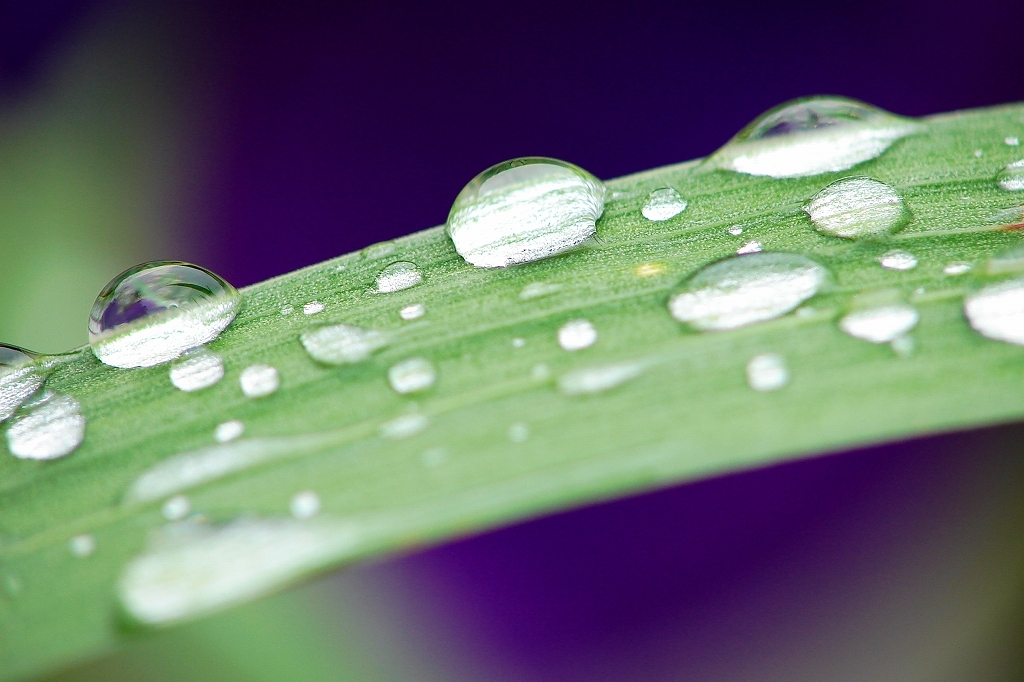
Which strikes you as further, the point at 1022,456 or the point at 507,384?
the point at 1022,456

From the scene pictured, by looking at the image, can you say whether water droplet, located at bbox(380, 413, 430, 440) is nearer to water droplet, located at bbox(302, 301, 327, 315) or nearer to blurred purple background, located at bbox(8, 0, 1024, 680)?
water droplet, located at bbox(302, 301, 327, 315)

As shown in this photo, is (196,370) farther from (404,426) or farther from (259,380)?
(404,426)

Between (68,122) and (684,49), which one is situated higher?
(68,122)

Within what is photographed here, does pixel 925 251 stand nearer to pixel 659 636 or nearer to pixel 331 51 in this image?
pixel 659 636

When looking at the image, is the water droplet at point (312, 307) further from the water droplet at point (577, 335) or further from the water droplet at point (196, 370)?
the water droplet at point (577, 335)

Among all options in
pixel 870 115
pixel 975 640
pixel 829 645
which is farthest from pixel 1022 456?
pixel 870 115

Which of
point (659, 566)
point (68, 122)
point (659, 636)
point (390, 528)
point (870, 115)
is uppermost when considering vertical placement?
point (68, 122)

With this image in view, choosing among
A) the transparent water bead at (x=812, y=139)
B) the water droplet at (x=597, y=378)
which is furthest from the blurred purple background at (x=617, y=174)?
the water droplet at (x=597, y=378)
